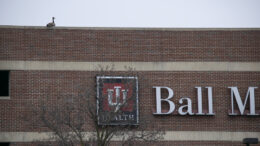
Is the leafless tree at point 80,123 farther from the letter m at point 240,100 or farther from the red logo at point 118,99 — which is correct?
the letter m at point 240,100

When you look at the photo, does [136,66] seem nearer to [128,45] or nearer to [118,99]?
[128,45]

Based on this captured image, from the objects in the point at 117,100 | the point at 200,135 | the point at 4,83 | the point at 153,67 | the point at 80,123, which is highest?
the point at 153,67

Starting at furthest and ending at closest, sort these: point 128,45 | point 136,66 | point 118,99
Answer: point 128,45, point 136,66, point 118,99

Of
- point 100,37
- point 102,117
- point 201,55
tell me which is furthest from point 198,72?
point 102,117

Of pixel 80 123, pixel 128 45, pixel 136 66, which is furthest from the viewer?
pixel 128 45

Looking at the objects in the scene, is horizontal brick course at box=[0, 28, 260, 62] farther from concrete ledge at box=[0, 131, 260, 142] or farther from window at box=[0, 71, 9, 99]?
concrete ledge at box=[0, 131, 260, 142]

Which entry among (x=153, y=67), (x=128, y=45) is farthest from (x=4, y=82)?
(x=153, y=67)

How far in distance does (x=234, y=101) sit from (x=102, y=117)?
936cm

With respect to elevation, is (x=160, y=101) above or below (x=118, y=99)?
below

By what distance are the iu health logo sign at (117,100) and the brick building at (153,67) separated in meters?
0.69

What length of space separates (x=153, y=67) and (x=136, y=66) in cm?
93

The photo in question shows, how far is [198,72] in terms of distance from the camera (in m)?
33.1

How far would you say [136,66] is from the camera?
3297cm

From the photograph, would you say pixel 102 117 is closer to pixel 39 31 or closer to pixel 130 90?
pixel 130 90
